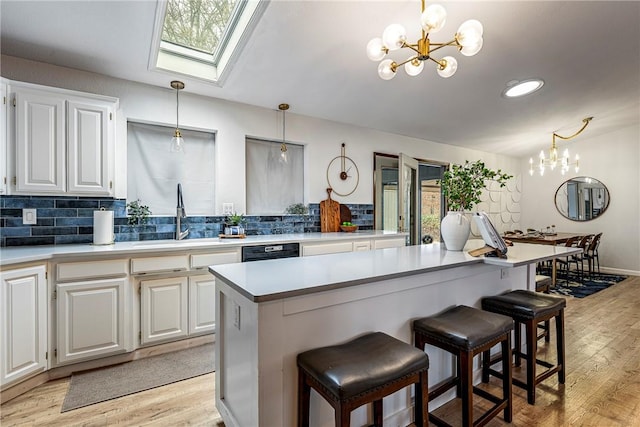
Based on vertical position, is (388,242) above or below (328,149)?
below

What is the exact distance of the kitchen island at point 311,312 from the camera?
130 centimetres

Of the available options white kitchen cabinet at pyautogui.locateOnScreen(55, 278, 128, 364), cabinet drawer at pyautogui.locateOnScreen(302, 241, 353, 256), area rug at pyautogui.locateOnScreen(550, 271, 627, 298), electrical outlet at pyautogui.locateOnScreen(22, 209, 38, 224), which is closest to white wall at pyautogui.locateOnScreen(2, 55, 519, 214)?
electrical outlet at pyautogui.locateOnScreen(22, 209, 38, 224)

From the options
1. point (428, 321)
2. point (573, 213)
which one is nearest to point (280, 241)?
point (428, 321)

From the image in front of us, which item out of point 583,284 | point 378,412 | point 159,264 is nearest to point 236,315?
point 378,412

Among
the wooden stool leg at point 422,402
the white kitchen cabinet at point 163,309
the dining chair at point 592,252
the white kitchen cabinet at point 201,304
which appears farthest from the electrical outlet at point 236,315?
the dining chair at point 592,252

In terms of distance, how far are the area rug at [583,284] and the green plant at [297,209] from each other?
12.4 feet

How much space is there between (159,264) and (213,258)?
1.39 feet

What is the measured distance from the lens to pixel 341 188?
434 cm

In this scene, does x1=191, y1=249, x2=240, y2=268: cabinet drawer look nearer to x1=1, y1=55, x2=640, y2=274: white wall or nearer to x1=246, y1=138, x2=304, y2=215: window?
x1=1, y1=55, x2=640, y2=274: white wall

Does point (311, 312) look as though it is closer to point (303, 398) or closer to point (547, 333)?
point (303, 398)

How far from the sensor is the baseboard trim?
199cm

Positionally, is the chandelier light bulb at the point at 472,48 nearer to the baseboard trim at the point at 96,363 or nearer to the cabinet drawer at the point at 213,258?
the cabinet drawer at the point at 213,258

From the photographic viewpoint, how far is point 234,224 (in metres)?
3.40

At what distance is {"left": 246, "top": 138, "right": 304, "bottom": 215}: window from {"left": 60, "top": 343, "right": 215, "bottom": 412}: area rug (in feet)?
5.55
